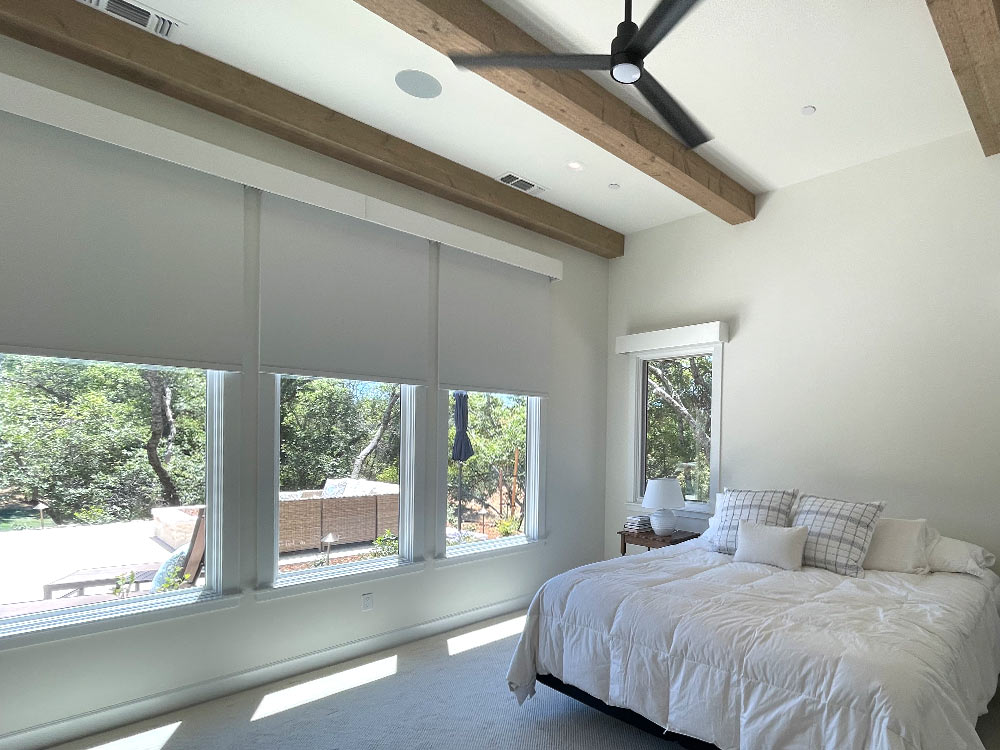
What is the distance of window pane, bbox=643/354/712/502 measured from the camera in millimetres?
4852

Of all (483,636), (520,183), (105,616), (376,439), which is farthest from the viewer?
(520,183)

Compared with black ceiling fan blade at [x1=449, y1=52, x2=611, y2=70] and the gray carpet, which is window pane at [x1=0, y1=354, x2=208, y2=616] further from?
black ceiling fan blade at [x1=449, y1=52, x2=611, y2=70]

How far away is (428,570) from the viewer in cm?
404

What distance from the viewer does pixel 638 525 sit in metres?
4.70

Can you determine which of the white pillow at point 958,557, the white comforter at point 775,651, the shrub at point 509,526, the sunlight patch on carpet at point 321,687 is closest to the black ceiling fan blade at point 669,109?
the white comforter at point 775,651

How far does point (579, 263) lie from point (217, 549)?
3594 mm

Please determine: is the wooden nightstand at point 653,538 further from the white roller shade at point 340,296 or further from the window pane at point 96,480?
the window pane at point 96,480

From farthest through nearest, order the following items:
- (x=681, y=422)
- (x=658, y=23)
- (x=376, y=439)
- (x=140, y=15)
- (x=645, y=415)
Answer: (x=645, y=415)
(x=681, y=422)
(x=376, y=439)
(x=140, y=15)
(x=658, y=23)

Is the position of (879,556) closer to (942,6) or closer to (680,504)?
(680,504)

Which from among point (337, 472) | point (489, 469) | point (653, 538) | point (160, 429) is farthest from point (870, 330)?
point (160, 429)

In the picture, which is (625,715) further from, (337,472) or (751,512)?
(337,472)

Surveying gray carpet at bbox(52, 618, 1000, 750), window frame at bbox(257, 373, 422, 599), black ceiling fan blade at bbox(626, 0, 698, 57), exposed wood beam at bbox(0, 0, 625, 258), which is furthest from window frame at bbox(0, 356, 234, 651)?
black ceiling fan blade at bbox(626, 0, 698, 57)

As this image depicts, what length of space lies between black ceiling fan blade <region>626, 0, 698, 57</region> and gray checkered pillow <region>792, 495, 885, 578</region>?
8.77ft

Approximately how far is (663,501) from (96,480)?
11.6 feet
